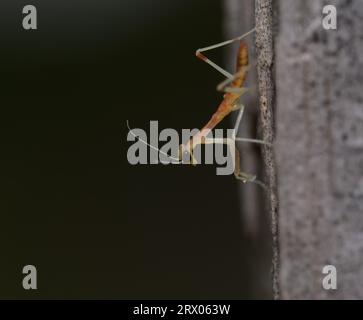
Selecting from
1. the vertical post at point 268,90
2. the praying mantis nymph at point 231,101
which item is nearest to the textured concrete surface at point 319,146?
the vertical post at point 268,90

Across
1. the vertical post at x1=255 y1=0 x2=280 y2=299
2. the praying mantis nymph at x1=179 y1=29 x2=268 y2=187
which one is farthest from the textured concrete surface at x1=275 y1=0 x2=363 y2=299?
the praying mantis nymph at x1=179 y1=29 x2=268 y2=187

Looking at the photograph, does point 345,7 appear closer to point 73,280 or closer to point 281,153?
point 281,153

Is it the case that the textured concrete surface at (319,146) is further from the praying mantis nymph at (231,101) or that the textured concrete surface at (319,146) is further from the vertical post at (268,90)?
the praying mantis nymph at (231,101)

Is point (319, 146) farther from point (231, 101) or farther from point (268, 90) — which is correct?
point (231, 101)

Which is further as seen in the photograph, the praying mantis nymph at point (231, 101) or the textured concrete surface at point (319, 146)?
the praying mantis nymph at point (231, 101)

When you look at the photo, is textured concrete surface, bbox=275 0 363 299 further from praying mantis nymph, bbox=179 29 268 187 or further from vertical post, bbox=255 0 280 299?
praying mantis nymph, bbox=179 29 268 187
